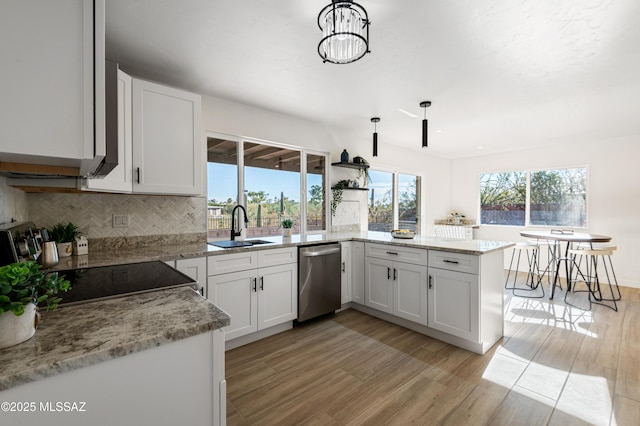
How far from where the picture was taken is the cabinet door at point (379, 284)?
10.4 feet

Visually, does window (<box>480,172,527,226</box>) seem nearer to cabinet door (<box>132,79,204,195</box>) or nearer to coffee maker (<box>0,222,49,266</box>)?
cabinet door (<box>132,79,204,195</box>)

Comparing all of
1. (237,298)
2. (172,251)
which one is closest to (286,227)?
(237,298)

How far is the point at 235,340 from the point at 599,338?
347 centimetres

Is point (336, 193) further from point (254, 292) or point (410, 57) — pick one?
point (410, 57)

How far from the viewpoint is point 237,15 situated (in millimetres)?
1812

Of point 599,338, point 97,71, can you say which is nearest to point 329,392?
point 97,71

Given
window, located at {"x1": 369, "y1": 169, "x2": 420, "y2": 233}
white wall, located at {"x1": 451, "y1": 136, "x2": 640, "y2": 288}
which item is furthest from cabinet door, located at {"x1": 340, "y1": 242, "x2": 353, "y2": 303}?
white wall, located at {"x1": 451, "y1": 136, "x2": 640, "y2": 288}

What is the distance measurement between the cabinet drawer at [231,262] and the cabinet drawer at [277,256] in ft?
0.21

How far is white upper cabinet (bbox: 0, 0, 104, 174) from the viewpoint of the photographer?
2.45 feet

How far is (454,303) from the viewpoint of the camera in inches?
103

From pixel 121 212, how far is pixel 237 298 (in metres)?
1.26

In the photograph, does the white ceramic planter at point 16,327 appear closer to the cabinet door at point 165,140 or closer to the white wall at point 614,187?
the cabinet door at point 165,140

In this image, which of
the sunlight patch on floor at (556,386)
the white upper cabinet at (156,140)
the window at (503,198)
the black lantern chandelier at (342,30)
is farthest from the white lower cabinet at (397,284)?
the window at (503,198)

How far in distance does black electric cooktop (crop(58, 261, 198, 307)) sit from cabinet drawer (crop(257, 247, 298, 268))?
985 millimetres
